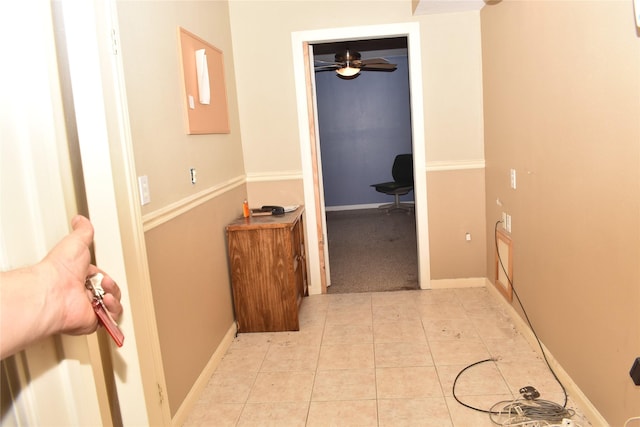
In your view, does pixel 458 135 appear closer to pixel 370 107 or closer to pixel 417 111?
pixel 417 111

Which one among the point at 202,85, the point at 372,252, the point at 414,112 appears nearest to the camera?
the point at 202,85

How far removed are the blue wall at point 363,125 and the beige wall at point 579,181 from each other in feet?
15.9

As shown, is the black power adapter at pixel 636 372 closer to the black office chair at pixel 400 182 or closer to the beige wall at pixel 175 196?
the beige wall at pixel 175 196

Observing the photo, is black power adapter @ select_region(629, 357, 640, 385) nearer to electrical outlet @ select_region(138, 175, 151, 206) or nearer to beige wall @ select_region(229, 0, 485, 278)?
electrical outlet @ select_region(138, 175, 151, 206)

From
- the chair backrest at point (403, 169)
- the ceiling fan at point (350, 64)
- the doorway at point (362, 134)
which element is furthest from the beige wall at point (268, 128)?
the chair backrest at point (403, 169)

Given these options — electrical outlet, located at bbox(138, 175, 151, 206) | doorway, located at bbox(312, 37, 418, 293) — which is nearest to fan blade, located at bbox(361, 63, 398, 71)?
→ doorway, located at bbox(312, 37, 418, 293)

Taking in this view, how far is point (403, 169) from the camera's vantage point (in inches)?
302

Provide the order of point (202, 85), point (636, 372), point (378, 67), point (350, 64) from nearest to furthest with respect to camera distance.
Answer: point (636, 372) → point (202, 85) → point (350, 64) → point (378, 67)

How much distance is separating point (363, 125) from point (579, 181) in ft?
20.1

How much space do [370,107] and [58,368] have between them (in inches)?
304

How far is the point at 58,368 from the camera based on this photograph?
71 cm

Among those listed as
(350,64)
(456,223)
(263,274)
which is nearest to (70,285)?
(263,274)

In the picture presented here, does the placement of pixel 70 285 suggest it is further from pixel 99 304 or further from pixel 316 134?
pixel 316 134

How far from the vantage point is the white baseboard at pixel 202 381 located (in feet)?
7.60
